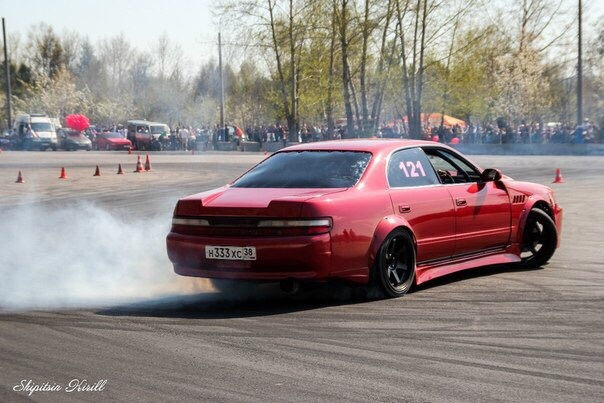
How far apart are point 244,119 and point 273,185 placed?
8777 centimetres

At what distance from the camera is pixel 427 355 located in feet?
17.9

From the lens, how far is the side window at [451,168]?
852 cm

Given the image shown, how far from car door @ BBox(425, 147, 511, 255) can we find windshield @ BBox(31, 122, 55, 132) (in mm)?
55698

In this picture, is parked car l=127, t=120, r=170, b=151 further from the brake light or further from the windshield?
the brake light

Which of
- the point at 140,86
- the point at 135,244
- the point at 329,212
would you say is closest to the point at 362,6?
the point at 140,86

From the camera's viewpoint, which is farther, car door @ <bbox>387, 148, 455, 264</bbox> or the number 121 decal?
the number 121 decal

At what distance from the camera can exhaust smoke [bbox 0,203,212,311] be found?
25.0 ft

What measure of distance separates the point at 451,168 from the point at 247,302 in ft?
8.39

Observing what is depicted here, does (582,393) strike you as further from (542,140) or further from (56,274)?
(542,140)

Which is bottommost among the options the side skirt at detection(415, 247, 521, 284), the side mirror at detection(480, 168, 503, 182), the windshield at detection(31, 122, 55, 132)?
the side skirt at detection(415, 247, 521, 284)

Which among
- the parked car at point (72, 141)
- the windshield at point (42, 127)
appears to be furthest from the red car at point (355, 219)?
the parked car at point (72, 141)

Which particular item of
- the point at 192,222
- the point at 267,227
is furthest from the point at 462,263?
the point at 192,222

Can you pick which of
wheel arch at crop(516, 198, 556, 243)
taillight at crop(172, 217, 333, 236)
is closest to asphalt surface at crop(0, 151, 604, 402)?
wheel arch at crop(516, 198, 556, 243)

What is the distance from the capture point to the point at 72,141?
6281 cm
